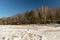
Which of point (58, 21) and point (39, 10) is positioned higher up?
point (39, 10)

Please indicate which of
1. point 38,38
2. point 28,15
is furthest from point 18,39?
point 28,15

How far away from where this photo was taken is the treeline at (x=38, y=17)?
19816mm

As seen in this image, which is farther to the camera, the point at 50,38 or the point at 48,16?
the point at 48,16

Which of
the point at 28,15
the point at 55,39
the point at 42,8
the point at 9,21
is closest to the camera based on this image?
the point at 55,39

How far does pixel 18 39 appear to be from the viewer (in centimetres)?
778

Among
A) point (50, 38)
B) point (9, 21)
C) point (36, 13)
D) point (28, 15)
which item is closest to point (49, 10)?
point (36, 13)

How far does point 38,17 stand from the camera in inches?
846

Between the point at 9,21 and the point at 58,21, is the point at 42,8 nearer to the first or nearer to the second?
the point at 58,21

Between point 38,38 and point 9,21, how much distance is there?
12075 millimetres

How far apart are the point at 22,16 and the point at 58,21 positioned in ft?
15.7

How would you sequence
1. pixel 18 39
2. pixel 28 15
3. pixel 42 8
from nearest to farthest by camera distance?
1. pixel 18 39
2. pixel 28 15
3. pixel 42 8

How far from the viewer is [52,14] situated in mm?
22703

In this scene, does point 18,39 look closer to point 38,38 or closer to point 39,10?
point 38,38

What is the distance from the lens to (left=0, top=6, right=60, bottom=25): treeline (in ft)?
65.0
